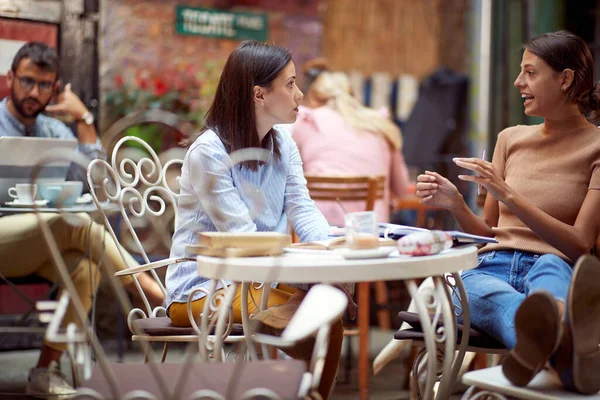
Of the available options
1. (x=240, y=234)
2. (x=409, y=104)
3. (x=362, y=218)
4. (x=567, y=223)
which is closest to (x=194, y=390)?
(x=240, y=234)

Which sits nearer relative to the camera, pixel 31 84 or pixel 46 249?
pixel 46 249

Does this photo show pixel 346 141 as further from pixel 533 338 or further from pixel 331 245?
pixel 533 338

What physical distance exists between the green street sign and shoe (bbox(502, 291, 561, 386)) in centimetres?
498

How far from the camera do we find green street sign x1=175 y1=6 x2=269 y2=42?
21.0 feet

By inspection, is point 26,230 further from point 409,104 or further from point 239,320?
point 409,104

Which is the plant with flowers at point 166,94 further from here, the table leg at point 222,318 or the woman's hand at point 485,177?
the table leg at point 222,318

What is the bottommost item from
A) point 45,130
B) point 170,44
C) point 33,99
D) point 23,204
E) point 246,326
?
point 246,326

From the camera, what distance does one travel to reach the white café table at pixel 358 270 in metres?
1.90

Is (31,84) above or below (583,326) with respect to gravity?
above

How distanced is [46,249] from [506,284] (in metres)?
2.00

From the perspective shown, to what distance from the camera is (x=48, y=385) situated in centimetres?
354

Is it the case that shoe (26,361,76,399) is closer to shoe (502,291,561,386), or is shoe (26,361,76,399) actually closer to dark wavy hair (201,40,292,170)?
dark wavy hair (201,40,292,170)

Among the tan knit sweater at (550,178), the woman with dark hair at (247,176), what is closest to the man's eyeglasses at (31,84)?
the woman with dark hair at (247,176)

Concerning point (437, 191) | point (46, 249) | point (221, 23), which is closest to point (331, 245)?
point (437, 191)
